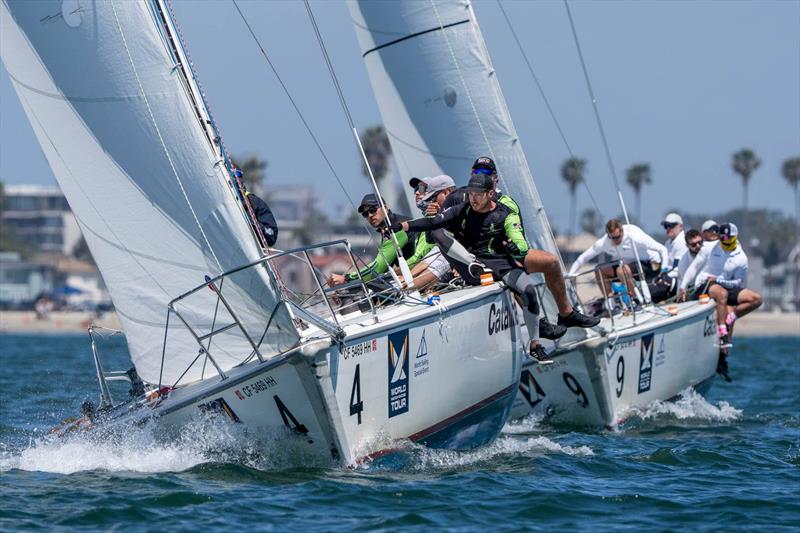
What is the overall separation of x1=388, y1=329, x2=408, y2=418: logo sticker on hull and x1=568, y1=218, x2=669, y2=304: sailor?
490 centimetres

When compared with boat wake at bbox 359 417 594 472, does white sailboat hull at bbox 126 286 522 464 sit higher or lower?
higher

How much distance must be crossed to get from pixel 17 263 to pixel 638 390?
6434 cm

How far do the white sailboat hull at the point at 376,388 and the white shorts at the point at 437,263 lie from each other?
72 cm

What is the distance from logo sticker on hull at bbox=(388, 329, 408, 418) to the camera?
8641 mm

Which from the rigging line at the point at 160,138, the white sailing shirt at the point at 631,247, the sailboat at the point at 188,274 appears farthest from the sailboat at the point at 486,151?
the rigging line at the point at 160,138

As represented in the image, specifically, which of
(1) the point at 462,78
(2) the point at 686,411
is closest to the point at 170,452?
(1) the point at 462,78

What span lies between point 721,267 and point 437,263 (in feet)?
17.3

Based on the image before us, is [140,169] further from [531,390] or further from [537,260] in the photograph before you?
[531,390]

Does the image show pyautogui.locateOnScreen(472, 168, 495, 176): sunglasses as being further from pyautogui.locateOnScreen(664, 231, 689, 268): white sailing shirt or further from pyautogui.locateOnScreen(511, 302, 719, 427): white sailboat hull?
pyautogui.locateOnScreen(664, 231, 689, 268): white sailing shirt

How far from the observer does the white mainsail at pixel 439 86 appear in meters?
13.8

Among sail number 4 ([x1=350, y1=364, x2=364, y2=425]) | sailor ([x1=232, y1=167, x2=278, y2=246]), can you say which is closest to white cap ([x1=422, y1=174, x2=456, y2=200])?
sailor ([x1=232, y1=167, x2=278, y2=246])

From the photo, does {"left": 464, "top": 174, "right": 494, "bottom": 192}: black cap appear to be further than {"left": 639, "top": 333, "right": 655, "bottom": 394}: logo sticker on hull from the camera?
No

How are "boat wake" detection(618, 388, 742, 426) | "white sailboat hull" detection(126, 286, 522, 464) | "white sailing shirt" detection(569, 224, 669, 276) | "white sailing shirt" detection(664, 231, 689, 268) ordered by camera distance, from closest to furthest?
"white sailboat hull" detection(126, 286, 522, 464), "boat wake" detection(618, 388, 742, 426), "white sailing shirt" detection(569, 224, 669, 276), "white sailing shirt" detection(664, 231, 689, 268)

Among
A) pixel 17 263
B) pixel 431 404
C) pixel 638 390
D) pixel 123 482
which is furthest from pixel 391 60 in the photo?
pixel 17 263
